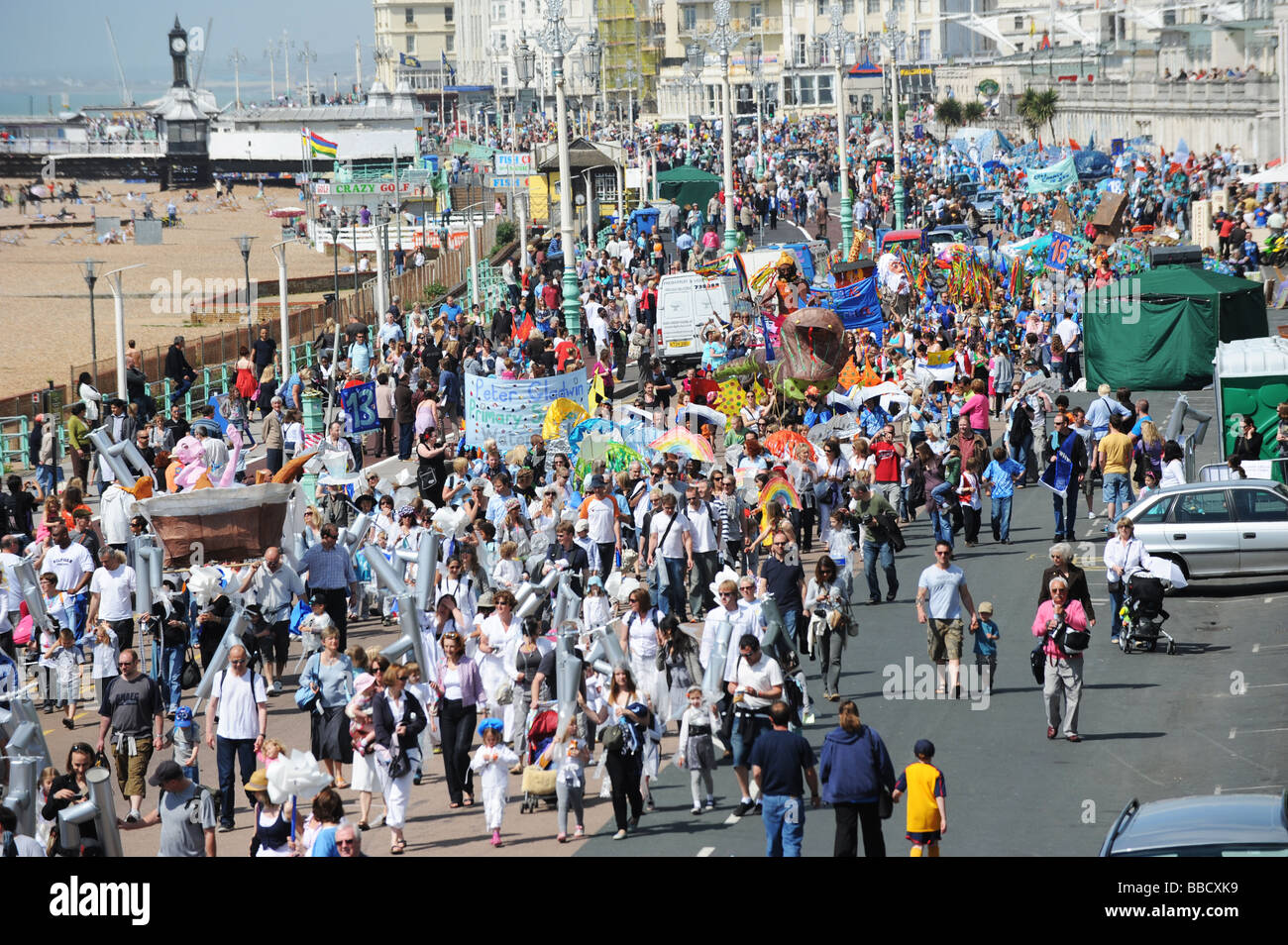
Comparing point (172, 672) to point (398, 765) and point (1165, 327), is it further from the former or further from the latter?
point (1165, 327)

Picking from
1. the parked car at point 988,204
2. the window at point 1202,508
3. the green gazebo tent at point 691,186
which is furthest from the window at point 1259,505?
the green gazebo tent at point 691,186

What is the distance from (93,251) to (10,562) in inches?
2738

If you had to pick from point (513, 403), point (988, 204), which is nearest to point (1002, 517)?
point (513, 403)

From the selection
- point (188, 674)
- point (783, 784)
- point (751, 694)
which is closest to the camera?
point (783, 784)

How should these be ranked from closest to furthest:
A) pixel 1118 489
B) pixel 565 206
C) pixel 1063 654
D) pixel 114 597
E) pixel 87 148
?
pixel 1063 654 → pixel 114 597 → pixel 1118 489 → pixel 565 206 → pixel 87 148

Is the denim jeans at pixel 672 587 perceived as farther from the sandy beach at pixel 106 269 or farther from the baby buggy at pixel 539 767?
the sandy beach at pixel 106 269

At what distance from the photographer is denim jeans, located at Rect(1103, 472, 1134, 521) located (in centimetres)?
2012

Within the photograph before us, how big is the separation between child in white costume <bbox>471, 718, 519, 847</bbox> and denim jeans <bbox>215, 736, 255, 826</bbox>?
174 centimetres

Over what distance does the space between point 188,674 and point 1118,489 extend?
399 inches

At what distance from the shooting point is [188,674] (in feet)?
50.1

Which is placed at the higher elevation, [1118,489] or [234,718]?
[1118,489]

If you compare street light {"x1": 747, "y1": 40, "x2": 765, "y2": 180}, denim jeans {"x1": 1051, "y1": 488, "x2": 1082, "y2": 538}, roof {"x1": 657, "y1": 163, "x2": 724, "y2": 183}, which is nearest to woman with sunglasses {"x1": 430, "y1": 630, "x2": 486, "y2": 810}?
denim jeans {"x1": 1051, "y1": 488, "x2": 1082, "y2": 538}

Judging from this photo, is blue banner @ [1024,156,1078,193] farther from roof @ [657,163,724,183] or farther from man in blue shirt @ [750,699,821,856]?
man in blue shirt @ [750,699,821,856]

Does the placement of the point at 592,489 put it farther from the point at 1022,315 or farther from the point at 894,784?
the point at 1022,315
